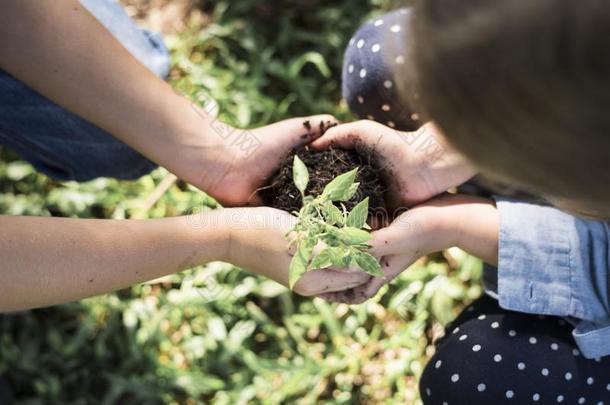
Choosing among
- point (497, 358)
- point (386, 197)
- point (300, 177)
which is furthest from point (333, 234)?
point (497, 358)

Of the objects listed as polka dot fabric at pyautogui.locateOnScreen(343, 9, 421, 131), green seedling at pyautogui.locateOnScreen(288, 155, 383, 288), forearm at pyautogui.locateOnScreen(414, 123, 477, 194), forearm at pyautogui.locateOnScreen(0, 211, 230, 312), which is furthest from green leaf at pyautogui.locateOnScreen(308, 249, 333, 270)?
polka dot fabric at pyautogui.locateOnScreen(343, 9, 421, 131)

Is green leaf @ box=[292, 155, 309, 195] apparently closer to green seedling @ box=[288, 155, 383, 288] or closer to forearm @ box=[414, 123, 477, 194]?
green seedling @ box=[288, 155, 383, 288]

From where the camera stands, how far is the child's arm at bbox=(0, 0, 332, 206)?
1177 mm

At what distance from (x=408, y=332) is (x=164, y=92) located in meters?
0.72

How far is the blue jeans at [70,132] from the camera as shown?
130cm

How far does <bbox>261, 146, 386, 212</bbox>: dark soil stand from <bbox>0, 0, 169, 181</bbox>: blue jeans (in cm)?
36

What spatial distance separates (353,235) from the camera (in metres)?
0.96

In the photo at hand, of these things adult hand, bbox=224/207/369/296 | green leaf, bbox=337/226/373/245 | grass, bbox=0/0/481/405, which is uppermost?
green leaf, bbox=337/226/373/245

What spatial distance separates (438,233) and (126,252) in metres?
0.54

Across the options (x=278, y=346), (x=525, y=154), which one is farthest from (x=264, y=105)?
(x=525, y=154)

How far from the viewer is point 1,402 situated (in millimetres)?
1473

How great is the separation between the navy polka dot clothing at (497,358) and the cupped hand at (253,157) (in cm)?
19

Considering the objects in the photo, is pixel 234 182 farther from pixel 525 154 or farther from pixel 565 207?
pixel 525 154

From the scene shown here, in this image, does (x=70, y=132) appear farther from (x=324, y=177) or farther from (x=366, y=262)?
(x=366, y=262)
